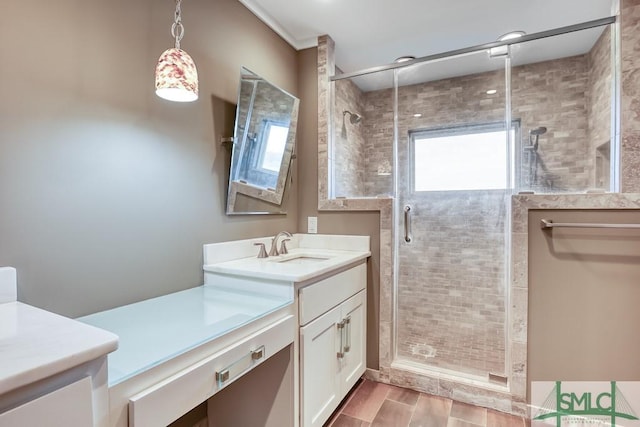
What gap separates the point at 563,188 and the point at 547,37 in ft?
2.96

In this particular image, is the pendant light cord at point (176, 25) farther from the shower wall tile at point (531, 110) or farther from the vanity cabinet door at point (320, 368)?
the shower wall tile at point (531, 110)

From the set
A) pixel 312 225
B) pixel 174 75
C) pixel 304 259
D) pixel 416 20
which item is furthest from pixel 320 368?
pixel 416 20

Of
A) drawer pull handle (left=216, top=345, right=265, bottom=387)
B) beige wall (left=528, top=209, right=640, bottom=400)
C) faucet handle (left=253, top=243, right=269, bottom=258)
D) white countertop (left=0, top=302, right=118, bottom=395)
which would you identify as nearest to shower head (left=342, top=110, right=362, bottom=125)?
faucet handle (left=253, top=243, right=269, bottom=258)

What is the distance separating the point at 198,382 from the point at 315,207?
5.30 feet

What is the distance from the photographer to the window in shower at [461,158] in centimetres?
222

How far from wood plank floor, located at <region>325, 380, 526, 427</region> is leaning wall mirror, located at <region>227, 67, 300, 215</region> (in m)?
1.32

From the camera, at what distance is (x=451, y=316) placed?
8.20ft

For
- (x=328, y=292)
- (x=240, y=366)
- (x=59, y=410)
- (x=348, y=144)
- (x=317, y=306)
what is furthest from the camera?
(x=348, y=144)

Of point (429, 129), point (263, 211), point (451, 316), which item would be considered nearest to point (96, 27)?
point (263, 211)

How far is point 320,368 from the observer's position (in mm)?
1596

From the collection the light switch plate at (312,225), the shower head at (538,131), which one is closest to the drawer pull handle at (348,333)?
the light switch plate at (312,225)

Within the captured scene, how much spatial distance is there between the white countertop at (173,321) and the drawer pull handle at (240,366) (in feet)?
0.39

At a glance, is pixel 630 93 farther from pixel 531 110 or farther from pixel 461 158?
pixel 461 158

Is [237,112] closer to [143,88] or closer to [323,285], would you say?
[143,88]
